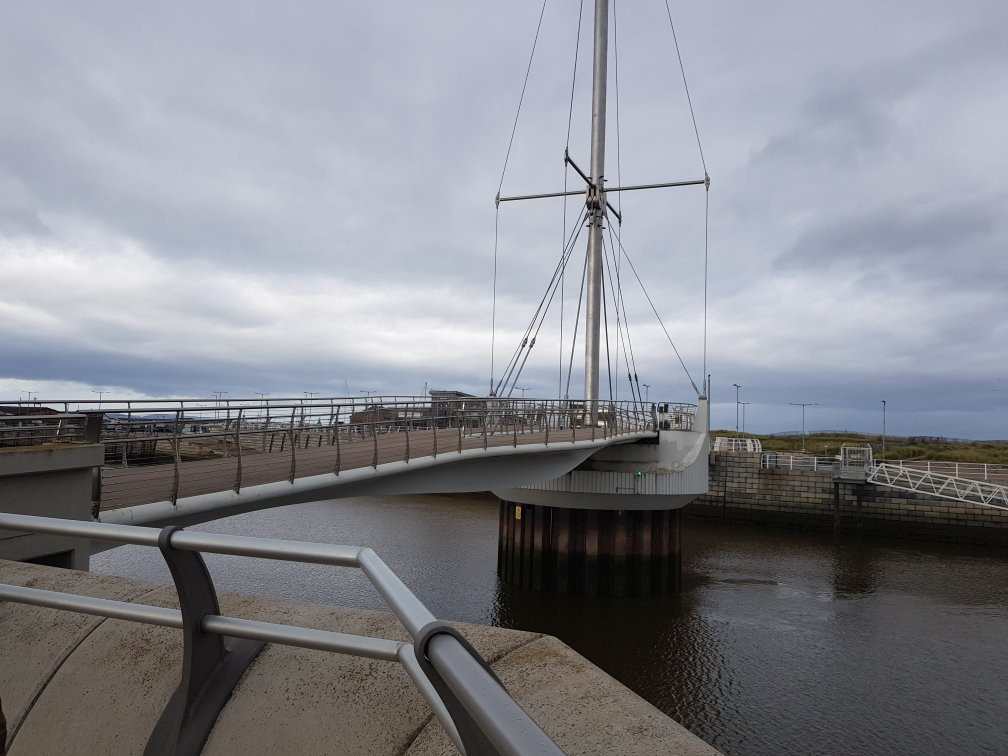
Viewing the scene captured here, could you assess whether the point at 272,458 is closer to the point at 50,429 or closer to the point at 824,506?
the point at 50,429

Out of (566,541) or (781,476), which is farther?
(781,476)

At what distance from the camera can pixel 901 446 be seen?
67500 mm

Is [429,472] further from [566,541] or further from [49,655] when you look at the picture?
[566,541]

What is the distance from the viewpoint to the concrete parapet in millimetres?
2262

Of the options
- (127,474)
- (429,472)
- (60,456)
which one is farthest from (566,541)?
(60,456)

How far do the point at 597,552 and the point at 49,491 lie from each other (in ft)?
60.1

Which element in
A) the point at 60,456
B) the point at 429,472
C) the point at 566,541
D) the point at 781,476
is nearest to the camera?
the point at 60,456

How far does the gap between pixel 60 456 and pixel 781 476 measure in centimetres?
4036

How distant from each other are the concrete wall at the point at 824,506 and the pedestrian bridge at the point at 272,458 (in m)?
24.5

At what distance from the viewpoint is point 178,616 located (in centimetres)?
238

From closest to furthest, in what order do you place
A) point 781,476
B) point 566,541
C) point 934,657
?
point 934,657 < point 566,541 < point 781,476

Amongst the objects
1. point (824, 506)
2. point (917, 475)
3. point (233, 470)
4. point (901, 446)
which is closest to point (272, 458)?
point (233, 470)

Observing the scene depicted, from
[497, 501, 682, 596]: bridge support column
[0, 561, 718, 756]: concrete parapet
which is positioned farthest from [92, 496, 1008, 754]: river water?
[0, 561, 718, 756]: concrete parapet

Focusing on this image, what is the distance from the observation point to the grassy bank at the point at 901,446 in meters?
57.9
